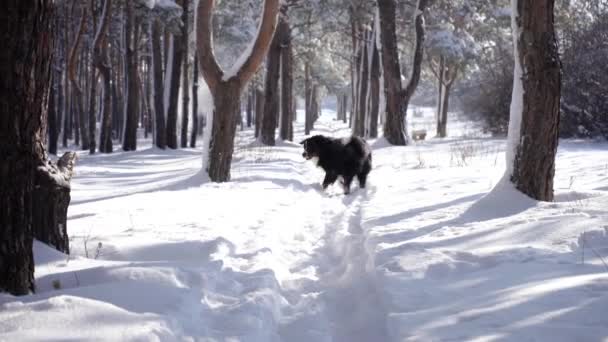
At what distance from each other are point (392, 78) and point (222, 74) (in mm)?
8627

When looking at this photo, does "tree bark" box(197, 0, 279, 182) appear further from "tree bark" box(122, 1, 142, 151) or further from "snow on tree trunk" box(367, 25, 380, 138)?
"snow on tree trunk" box(367, 25, 380, 138)

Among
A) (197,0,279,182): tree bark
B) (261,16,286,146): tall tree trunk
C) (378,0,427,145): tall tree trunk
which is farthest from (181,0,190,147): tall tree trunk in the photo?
(197,0,279,182): tree bark

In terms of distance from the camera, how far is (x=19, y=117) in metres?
2.59

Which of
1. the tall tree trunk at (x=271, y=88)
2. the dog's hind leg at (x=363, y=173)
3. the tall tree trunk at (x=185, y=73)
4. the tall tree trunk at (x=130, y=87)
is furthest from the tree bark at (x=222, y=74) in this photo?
the tall tree trunk at (x=130, y=87)

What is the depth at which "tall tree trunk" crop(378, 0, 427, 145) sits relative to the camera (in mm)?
15367

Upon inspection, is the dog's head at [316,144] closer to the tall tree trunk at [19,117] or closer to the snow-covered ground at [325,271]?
the snow-covered ground at [325,271]

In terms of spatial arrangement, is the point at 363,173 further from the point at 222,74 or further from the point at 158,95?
the point at 158,95

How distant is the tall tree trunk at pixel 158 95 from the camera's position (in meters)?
18.1

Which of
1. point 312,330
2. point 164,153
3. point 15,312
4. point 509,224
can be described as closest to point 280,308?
point 312,330

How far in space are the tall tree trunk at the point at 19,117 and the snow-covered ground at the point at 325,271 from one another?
0.74ft

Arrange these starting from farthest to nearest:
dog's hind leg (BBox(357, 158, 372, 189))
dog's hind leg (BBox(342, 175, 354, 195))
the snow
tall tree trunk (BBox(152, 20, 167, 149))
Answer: tall tree trunk (BBox(152, 20, 167, 149)) < dog's hind leg (BBox(357, 158, 372, 189)) < dog's hind leg (BBox(342, 175, 354, 195)) < the snow

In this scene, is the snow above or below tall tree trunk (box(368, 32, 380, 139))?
below

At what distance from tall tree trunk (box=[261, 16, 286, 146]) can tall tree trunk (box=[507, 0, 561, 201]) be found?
1164cm

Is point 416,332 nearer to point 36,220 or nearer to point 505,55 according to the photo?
point 36,220
